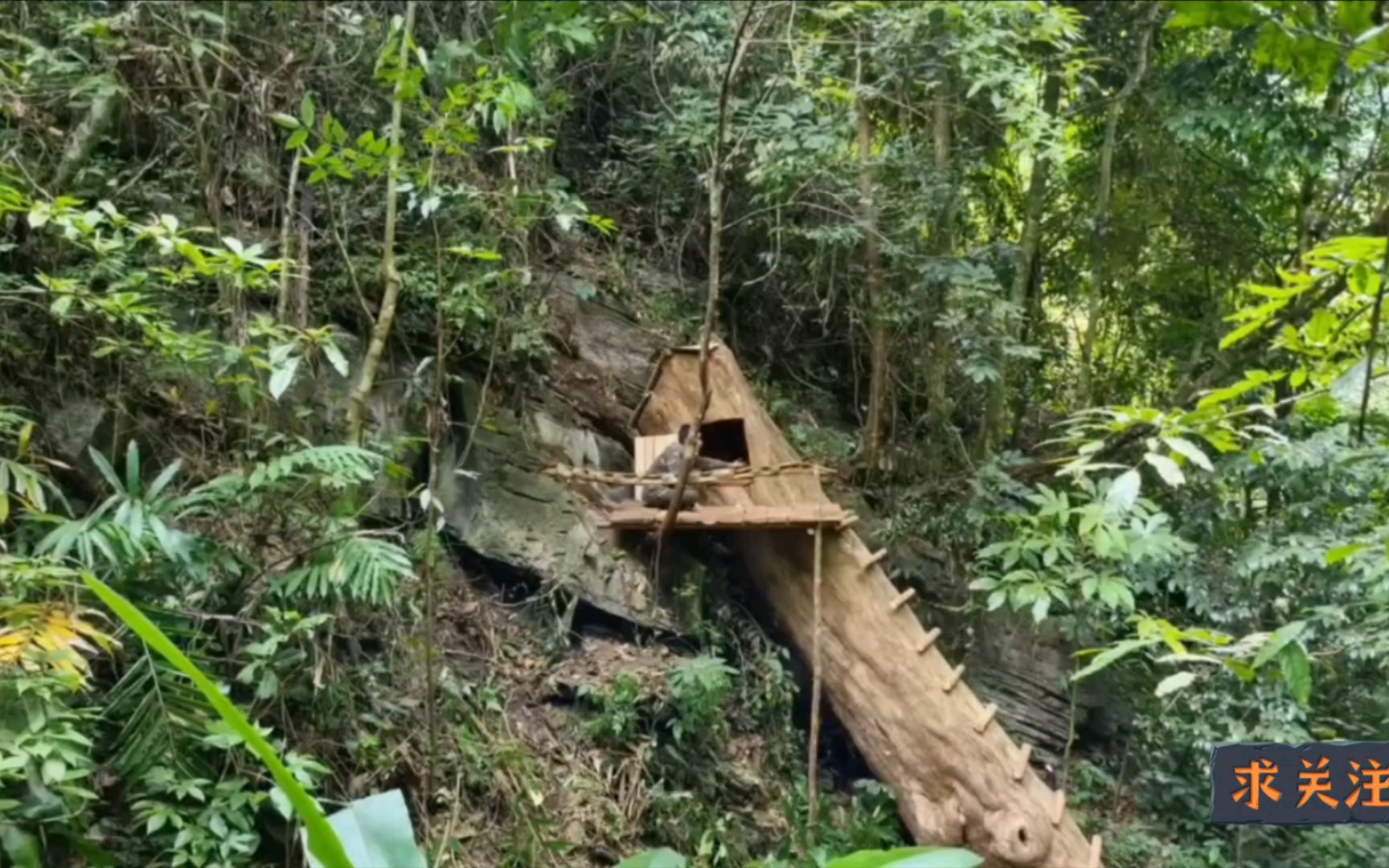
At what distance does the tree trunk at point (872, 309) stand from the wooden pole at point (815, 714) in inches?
36.0

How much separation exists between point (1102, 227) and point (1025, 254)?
45 cm

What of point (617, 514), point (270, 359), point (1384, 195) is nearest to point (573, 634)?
point (617, 514)

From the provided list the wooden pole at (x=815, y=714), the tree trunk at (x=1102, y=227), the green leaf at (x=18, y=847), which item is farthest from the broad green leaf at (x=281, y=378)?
the tree trunk at (x=1102, y=227)

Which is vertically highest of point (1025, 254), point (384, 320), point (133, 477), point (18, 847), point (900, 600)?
point (1025, 254)

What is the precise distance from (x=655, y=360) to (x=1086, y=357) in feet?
7.61

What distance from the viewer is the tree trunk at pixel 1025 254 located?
478 centimetres

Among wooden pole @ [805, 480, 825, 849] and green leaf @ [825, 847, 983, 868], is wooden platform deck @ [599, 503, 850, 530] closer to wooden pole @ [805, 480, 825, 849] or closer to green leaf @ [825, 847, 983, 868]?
wooden pole @ [805, 480, 825, 849]

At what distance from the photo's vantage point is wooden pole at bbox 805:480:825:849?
3.43 meters

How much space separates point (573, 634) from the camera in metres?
3.81

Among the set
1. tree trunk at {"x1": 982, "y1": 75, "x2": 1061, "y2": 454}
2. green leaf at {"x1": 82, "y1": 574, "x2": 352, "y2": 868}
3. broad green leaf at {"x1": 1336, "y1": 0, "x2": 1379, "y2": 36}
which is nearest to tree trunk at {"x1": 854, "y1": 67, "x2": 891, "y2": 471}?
tree trunk at {"x1": 982, "y1": 75, "x2": 1061, "y2": 454}

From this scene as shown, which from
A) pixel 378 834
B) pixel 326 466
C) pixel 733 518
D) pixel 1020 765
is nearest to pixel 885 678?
pixel 1020 765

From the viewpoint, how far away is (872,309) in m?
4.66

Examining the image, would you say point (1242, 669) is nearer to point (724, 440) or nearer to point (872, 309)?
point (724, 440)

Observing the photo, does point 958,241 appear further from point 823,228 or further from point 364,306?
point 364,306
